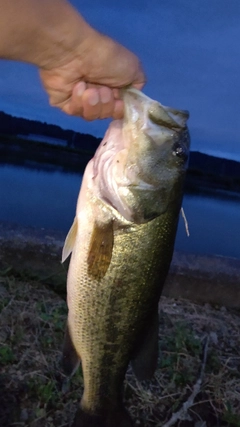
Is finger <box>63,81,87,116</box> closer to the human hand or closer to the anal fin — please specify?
the human hand

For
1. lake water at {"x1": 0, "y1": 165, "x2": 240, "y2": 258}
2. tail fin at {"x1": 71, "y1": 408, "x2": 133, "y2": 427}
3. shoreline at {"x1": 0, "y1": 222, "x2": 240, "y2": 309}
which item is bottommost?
lake water at {"x1": 0, "y1": 165, "x2": 240, "y2": 258}

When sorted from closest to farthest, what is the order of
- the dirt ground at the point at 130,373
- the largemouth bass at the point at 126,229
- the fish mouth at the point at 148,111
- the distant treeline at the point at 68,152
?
the fish mouth at the point at 148,111 < the largemouth bass at the point at 126,229 < the dirt ground at the point at 130,373 < the distant treeline at the point at 68,152

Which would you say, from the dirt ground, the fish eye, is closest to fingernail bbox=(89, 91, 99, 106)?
the fish eye

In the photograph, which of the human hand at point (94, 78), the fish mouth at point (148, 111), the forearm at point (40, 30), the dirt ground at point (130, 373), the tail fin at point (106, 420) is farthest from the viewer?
the dirt ground at point (130, 373)

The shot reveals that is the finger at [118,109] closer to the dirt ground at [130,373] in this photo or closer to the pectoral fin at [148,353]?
the pectoral fin at [148,353]

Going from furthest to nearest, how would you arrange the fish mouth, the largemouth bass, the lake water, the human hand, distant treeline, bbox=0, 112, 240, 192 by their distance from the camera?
distant treeline, bbox=0, 112, 240, 192 → the lake water → the largemouth bass → the fish mouth → the human hand

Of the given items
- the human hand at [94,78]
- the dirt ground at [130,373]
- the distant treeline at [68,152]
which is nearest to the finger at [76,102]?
the human hand at [94,78]

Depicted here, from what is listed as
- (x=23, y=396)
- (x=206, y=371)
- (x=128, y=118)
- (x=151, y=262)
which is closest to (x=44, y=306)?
(x=23, y=396)
